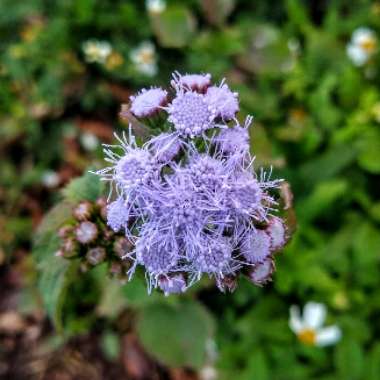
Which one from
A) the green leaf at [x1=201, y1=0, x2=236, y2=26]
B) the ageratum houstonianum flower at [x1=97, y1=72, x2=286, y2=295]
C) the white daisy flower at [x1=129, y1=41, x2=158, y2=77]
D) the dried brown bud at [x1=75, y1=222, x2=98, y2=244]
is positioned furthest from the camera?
the white daisy flower at [x1=129, y1=41, x2=158, y2=77]

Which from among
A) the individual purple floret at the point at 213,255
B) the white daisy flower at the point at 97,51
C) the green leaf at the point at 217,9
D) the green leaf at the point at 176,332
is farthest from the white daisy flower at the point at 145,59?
the individual purple floret at the point at 213,255

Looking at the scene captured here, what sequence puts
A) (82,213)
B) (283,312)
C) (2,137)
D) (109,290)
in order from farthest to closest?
(2,137), (283,312), (109,290), (82,213)

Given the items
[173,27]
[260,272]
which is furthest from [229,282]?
[173,27]

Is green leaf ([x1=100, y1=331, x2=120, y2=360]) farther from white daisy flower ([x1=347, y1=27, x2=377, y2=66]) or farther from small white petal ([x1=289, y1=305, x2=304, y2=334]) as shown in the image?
white daisy flower ([x1=347, y1=27, x2=377, y2=66])

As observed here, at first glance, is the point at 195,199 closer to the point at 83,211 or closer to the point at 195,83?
A: the point at 195,83

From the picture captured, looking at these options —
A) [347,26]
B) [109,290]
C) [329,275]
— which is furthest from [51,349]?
[347,26]

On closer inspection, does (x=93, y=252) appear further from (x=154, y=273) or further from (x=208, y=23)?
(x=208, y=23)

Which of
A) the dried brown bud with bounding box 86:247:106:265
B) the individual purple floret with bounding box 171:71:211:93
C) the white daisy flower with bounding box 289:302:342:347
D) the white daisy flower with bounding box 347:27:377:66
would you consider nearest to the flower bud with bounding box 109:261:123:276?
the dried brown bud with bounding box 86:247:106:265
